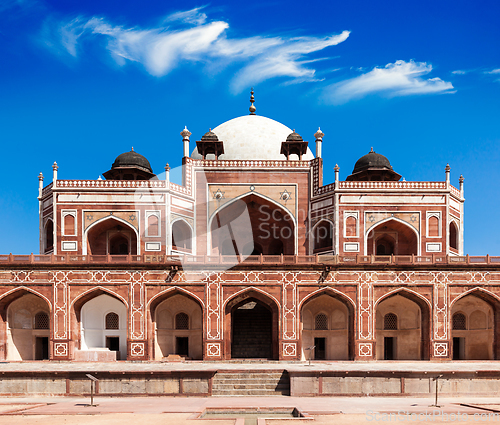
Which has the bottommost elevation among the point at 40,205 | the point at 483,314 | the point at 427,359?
the point at 427,359

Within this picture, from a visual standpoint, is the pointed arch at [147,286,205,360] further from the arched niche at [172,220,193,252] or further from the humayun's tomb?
the arched niche at [172,220,193,252]

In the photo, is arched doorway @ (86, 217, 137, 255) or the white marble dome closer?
arched doorway @ (86, 217, 137, 255)

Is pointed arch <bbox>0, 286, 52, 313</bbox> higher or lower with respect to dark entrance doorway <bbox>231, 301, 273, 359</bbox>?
higher

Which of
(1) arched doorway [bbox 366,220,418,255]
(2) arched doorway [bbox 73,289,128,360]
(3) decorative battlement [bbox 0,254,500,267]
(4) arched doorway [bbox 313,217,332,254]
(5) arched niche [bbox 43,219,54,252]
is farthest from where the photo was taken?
(5) arched niche [bbox 43,219,54,252]

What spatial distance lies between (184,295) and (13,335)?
7.95 m

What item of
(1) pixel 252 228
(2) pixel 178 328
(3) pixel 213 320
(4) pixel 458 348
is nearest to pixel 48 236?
(2) pixel 178 328

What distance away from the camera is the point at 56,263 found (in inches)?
948

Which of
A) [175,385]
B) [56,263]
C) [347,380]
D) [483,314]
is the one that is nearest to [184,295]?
[56,263]

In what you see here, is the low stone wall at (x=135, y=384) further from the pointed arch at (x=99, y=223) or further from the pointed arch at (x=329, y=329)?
the pointed arch at (x=99, y=223)

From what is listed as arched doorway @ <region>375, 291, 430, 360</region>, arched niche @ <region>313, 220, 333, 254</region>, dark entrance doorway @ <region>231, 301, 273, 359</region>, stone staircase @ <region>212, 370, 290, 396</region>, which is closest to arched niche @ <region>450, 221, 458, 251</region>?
arched doorway @ <region>375, 291, 430, 360</region>

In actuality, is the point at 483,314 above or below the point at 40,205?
below

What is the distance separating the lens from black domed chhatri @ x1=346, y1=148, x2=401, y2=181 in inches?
1213

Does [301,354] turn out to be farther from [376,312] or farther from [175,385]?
[175,385]

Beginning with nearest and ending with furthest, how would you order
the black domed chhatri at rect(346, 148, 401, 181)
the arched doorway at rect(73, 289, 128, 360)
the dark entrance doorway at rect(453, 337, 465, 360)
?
the arched doorway at rect(73, 289, 128, 360) → the dark entrance doorway at rect(453, 337, 465, 360) → the black domed chhatri at rect(346, 148, 401, 181)
